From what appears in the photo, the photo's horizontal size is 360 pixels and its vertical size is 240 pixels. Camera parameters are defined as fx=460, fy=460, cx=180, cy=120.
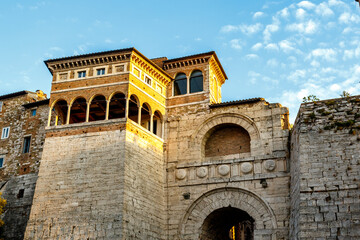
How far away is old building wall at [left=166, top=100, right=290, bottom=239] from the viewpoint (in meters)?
21.3

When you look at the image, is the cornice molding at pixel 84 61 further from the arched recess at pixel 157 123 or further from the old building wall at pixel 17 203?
the old building wall at pixel 17 203

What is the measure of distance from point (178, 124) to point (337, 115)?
899 centimetres

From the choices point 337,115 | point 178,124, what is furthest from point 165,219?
point 337,115

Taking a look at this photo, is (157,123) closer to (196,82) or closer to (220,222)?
(196,82)

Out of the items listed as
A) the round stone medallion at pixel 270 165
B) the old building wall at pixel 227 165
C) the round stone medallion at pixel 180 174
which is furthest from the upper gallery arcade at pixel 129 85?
the round stone medallion at pixel 270 165

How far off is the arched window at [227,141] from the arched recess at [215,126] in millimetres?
285

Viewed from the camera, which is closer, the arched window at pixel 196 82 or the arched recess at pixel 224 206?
the arched recess at pixel 224 206

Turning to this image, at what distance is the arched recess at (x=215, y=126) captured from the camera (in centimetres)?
2328

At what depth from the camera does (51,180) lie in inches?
845

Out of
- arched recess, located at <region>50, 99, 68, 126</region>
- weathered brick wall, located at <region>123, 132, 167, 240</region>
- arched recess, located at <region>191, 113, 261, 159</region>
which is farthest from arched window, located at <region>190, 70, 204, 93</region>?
arched recess, located at <region>50, 99, 68, 126</region>

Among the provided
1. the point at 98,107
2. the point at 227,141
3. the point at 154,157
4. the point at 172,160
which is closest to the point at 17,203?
the point at 98,107

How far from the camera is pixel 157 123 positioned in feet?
82.7

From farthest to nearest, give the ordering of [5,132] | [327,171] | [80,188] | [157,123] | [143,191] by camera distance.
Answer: [5,132] < [157,123] < [143,191] < [80,188] < [327,171]

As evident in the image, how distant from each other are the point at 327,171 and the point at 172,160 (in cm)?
881
